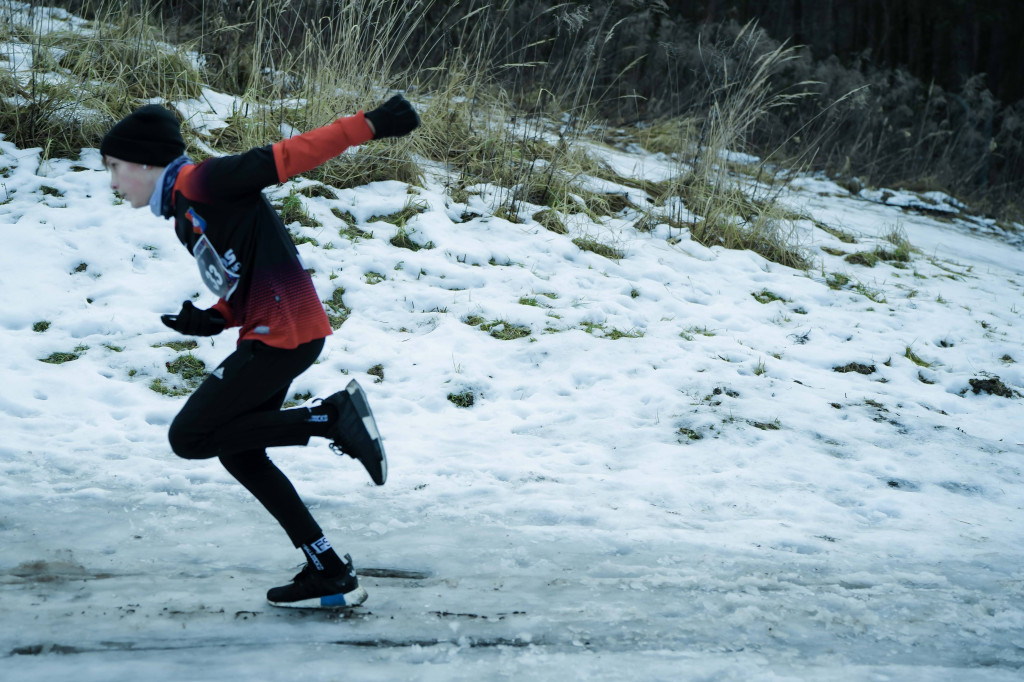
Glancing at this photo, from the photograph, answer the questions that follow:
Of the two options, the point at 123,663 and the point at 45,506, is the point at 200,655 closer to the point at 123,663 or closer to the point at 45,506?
the point at 123,663

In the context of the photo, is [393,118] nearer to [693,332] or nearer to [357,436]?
[357,436]

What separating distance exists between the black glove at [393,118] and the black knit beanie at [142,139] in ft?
2.22

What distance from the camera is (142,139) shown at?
2.47 m

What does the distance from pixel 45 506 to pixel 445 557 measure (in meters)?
1.62

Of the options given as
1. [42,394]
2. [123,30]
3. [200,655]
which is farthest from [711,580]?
[123,30]

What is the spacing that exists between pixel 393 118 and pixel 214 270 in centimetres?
75

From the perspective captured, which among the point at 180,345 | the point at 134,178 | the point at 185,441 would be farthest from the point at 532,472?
the point at 180,345

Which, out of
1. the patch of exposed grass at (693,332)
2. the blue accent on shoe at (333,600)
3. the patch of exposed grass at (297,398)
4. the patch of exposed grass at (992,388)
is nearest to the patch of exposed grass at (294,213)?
the patch of exposed grass at (297,398)

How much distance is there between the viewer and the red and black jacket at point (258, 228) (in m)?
2.35

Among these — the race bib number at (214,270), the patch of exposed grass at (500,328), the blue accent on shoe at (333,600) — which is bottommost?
the patch of exposed grass at (500,328)

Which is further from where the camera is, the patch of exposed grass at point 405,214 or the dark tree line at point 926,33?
the dark tree line at point 926,33

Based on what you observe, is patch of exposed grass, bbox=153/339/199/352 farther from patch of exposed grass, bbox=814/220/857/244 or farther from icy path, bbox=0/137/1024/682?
patch of exposed grass, bbox=814/220/857/244

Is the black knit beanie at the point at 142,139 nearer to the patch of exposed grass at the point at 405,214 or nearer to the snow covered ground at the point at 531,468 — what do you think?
the snow covered ground at the point at 531,468

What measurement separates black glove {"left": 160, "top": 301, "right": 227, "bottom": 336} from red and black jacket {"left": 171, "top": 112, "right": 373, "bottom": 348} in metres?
0.03
